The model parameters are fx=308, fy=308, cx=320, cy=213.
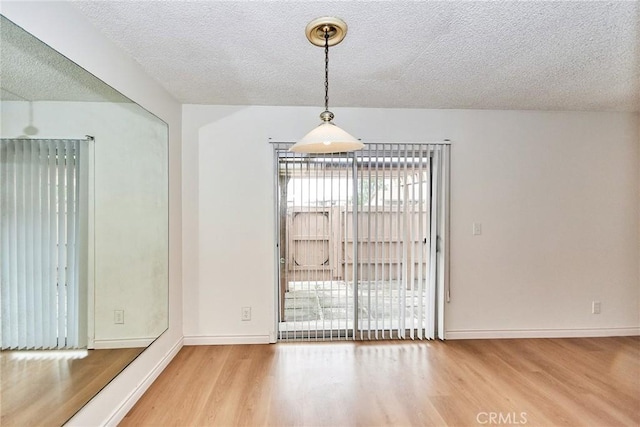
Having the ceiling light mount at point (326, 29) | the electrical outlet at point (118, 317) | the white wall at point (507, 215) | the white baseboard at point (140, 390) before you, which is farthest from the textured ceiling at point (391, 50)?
the white baseboard at point (140, 390)

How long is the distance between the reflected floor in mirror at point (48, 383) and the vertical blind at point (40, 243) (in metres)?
0.06

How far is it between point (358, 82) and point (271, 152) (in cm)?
110

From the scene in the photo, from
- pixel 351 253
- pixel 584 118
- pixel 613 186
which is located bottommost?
pixel 351 253

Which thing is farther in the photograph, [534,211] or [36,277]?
[534,211]

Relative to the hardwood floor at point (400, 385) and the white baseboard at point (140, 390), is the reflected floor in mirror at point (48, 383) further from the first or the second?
the hardwood floor at point (400, 385)

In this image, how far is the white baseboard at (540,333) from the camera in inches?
128

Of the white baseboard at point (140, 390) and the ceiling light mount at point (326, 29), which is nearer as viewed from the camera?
the ceiling light mount at point (326, 29)

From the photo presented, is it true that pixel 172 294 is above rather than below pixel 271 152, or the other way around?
below

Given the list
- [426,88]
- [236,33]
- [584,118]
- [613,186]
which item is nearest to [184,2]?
[236,33]

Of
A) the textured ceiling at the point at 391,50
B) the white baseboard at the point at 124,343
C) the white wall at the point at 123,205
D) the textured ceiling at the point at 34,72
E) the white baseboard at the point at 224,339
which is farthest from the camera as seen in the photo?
the white baseboard at the point at 224,339

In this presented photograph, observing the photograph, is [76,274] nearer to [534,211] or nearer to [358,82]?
[358,82]

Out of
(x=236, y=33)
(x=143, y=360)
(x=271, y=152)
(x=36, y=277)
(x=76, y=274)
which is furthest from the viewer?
(x=271, y=152)

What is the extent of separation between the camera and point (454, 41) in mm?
1942

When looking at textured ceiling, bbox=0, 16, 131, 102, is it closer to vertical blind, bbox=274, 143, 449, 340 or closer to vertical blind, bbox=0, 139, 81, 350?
vertical blind, bbox=0, 139, 81, 350
